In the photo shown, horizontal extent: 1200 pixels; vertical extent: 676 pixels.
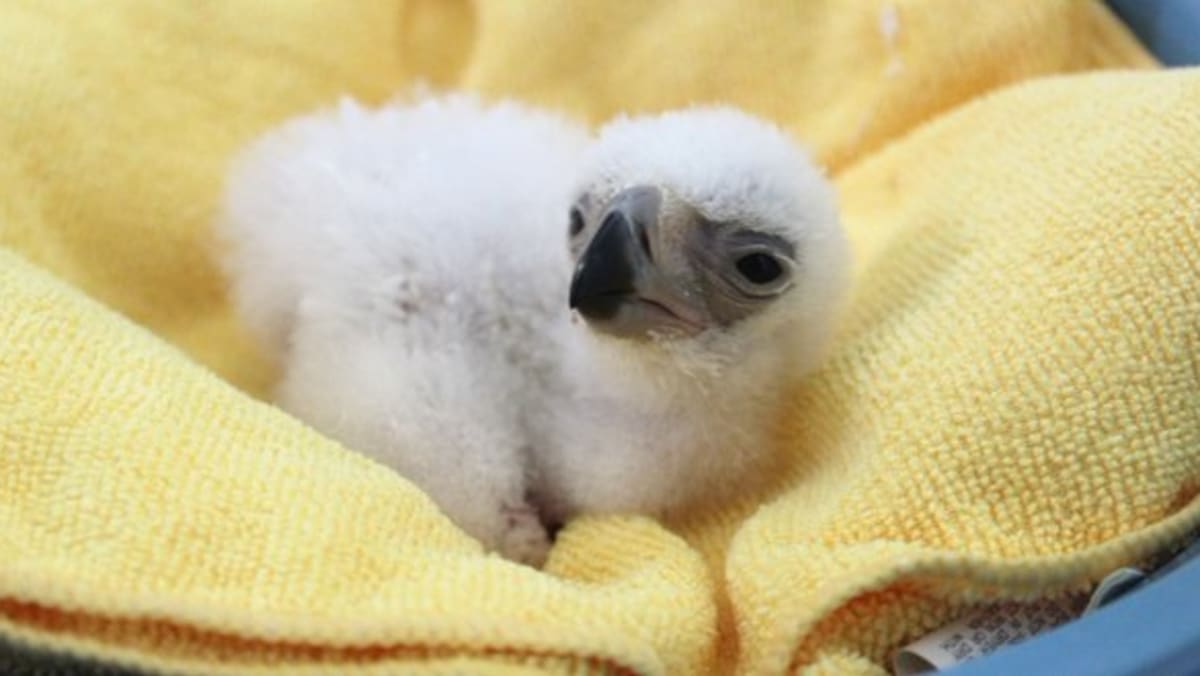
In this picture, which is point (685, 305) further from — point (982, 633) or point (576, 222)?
point (982, 633)

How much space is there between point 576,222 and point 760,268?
6.3 inches

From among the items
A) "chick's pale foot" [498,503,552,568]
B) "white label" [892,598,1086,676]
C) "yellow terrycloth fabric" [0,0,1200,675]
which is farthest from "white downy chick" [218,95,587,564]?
"white label" [892,598,1086,676]

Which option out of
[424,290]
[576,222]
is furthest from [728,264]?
[424,290]

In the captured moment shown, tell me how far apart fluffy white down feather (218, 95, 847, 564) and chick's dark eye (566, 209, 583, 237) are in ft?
0.08

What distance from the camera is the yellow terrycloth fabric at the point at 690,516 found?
728 millimetres

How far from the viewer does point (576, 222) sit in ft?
3.31

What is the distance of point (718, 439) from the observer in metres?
1.01

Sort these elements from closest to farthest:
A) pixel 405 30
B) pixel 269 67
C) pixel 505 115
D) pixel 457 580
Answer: pixel 457 580 < pixel 505 115 < pixel 269 67 < pixel 405 30

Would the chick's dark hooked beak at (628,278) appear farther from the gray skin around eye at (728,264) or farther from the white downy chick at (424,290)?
the white downy chick at (424,290)

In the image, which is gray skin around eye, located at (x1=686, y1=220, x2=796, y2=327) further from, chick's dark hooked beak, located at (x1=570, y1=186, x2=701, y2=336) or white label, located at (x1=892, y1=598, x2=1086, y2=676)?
white label, located at (x1=892, y1=598, x2=1086, y2=676)

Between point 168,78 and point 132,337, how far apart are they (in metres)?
0.45

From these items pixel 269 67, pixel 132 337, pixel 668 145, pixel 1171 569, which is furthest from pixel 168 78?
pixel 1171 569

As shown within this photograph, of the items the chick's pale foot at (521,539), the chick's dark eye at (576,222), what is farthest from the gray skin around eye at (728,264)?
the chick's pale foot at (521,539)

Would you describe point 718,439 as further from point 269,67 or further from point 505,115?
point 269,67
